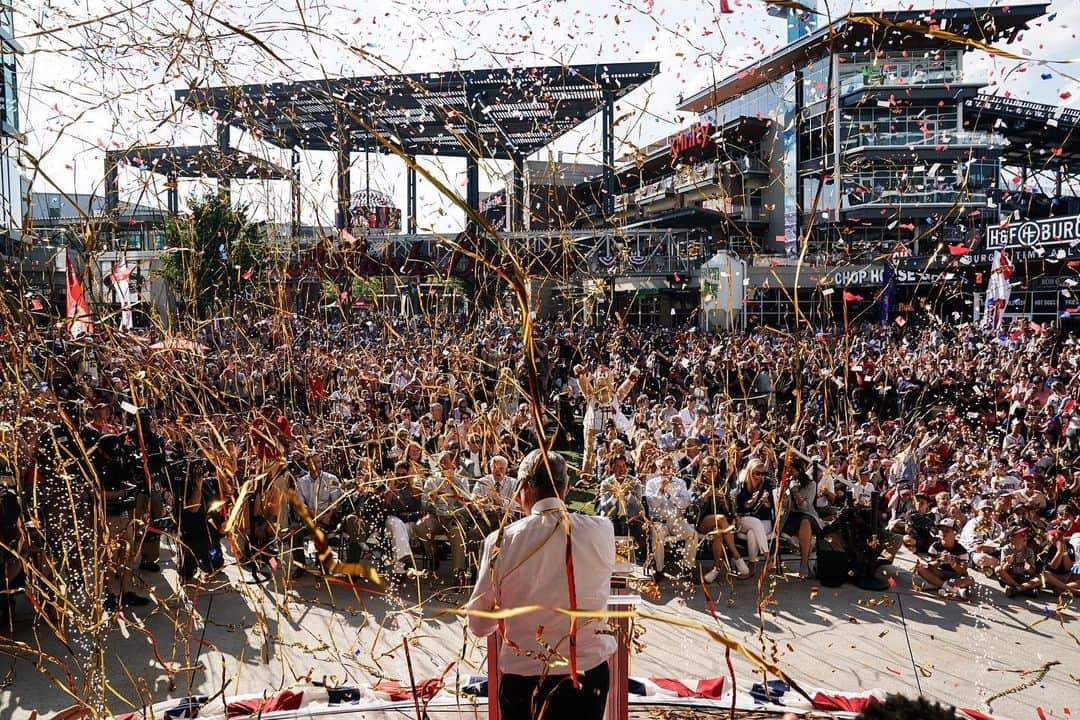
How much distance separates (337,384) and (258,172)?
26.9ft

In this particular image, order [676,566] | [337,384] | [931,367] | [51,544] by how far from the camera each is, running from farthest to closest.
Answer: [931,367] < [337,384] < [676,566] < [51,544]

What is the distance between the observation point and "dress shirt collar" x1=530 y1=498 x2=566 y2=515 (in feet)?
7.71

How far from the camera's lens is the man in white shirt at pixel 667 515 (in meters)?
6.84

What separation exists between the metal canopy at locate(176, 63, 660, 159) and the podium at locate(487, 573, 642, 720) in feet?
5.53

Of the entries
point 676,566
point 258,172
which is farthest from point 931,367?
point 258,172

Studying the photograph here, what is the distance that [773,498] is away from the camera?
7.36 meters

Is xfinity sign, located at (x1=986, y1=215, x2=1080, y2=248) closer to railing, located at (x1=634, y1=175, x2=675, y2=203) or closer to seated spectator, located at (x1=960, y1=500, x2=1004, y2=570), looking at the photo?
seated spectator, located at (x1=960, y1=500, x2=1004, y2=570)

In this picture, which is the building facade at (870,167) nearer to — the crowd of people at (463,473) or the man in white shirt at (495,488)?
the crowd of people at (463,473)

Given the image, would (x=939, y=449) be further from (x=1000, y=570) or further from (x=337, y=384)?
(x=337, y=384)

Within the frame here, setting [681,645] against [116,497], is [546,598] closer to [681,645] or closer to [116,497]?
[681,645]

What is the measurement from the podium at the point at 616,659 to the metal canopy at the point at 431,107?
1685 mm

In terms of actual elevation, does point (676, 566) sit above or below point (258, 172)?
below

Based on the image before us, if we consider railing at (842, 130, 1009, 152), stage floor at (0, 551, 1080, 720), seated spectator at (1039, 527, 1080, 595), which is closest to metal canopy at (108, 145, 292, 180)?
stage floor at (0, 551, 1080, 720)

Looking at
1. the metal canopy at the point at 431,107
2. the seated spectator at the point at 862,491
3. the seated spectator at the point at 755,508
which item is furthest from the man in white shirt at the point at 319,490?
the seated spectator at the point at 862,491
